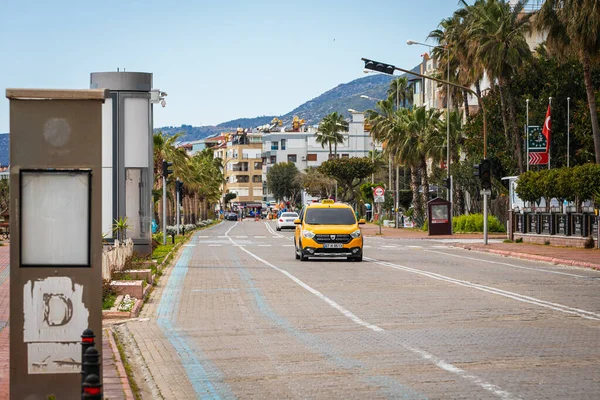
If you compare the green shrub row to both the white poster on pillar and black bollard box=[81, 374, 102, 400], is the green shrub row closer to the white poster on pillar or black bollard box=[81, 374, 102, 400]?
the white poster on pillar

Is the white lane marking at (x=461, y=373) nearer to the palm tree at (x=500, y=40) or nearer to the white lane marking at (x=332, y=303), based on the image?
the white lane marking at (x=332, y=303)

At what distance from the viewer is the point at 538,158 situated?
53.8 metres

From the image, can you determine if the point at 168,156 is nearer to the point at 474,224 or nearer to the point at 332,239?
the point at 474,224

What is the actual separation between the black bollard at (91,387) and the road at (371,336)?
3489mm

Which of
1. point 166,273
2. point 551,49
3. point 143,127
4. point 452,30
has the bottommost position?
point 166,273

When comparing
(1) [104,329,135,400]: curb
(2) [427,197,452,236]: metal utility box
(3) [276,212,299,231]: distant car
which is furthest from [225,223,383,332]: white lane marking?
(3) [276,212,299,231]: distant car

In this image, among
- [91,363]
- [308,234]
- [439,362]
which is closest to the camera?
[91,363]

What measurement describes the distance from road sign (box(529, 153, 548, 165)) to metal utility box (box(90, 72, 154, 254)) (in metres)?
28.3

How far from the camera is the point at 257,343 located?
12.7 m

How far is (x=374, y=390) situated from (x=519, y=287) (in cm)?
1284

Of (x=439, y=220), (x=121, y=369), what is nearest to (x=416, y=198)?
(x=439, y=220)

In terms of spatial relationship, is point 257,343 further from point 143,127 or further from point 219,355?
point 143,127

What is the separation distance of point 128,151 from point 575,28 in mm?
21118

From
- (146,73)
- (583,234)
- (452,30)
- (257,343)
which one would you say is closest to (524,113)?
(452,30)
